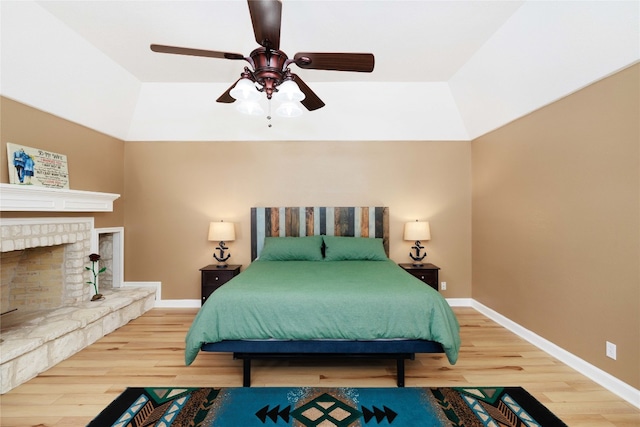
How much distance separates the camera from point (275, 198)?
412 cm

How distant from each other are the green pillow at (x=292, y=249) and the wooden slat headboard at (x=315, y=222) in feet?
1.07

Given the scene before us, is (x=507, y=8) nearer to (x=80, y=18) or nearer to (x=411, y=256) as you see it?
(x=411, y=256)

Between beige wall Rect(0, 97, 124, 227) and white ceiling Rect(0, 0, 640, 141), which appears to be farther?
beige wall Rect(0, 97, 124, 227)

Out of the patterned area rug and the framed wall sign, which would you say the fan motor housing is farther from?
the framed wall sign

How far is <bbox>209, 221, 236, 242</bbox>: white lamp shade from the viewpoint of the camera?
3758 mm

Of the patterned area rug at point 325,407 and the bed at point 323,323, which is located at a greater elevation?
the bed at point 323,323

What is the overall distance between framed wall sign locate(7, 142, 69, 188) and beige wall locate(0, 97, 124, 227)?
51 millimetres

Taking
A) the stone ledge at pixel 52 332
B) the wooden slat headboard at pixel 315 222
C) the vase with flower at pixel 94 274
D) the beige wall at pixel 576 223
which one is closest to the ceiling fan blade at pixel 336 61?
the beige wall at pixel 576 223

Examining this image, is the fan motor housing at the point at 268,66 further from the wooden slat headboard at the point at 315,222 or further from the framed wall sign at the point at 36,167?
the framed wall sign at the point at 36,167

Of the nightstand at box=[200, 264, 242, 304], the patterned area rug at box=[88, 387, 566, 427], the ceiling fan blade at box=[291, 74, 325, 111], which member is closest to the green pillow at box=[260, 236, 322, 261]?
the nightstand at box=[200, 264, 242, 304]

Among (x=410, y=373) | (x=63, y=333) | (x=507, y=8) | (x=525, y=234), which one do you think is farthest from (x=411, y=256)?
(x=63, y=333)

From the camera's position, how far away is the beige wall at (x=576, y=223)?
2.05m

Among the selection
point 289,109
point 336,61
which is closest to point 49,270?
point 289,109

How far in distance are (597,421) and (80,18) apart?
192 inches
